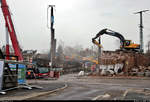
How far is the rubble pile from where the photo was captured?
31975mm

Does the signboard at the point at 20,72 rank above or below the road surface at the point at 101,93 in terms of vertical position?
above

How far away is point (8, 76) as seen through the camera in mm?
12164

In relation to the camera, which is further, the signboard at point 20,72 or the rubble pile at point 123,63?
the rubble pile at point 123,63

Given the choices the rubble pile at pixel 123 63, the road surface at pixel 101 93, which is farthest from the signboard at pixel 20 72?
the rubble pile at pixel 123 63

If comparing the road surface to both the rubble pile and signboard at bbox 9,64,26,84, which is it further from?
the rubble pile

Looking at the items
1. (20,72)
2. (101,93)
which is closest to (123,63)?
(101,93)

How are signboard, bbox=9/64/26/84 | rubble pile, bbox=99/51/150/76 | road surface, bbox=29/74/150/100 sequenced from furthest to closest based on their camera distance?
1. rubble pile, bbox=99/51/150/76
2. signboard, bbox=9/64/26/84
3. road surface, bbox=29/74/150/100

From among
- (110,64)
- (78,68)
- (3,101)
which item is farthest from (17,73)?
(78,68)

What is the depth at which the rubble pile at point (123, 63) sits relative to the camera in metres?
32.0

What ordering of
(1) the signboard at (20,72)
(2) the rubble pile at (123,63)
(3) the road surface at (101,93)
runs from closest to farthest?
(3) the road surface at (101,93) < (1) the signboard at (20,72) < (2) the rubble pile at (123,63)

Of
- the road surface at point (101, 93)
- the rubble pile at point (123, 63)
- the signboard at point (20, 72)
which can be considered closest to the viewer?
the road surface at point (101, 93)

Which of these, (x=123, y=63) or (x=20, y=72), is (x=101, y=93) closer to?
(x=20, y=72)

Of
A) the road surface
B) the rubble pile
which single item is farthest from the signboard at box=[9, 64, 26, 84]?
the rubble pile

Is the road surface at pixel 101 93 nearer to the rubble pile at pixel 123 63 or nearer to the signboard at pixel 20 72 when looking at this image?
the signboard at pixel 20 72
